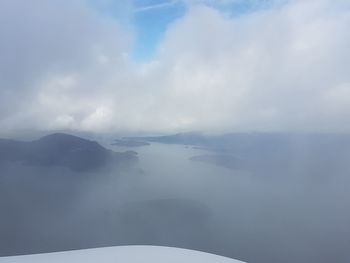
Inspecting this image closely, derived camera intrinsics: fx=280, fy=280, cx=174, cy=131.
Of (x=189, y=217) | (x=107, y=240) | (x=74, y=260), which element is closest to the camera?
(x=74, y=260)

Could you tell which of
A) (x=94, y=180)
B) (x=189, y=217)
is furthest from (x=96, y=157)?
(x=189, y=217)

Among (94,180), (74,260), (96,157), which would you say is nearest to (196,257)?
(74,260)

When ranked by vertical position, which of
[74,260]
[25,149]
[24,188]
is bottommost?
[24,188]

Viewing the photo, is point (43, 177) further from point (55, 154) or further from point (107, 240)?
point (107, 240)

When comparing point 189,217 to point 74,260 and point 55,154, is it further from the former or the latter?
point 74,260

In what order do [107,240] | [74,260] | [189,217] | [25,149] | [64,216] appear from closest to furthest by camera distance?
[74,260]
[25,149]
[107,240]
[64,216]
[189,217]

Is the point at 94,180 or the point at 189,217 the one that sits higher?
the point at 94,180

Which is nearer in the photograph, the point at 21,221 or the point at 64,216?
the point at 21,221
